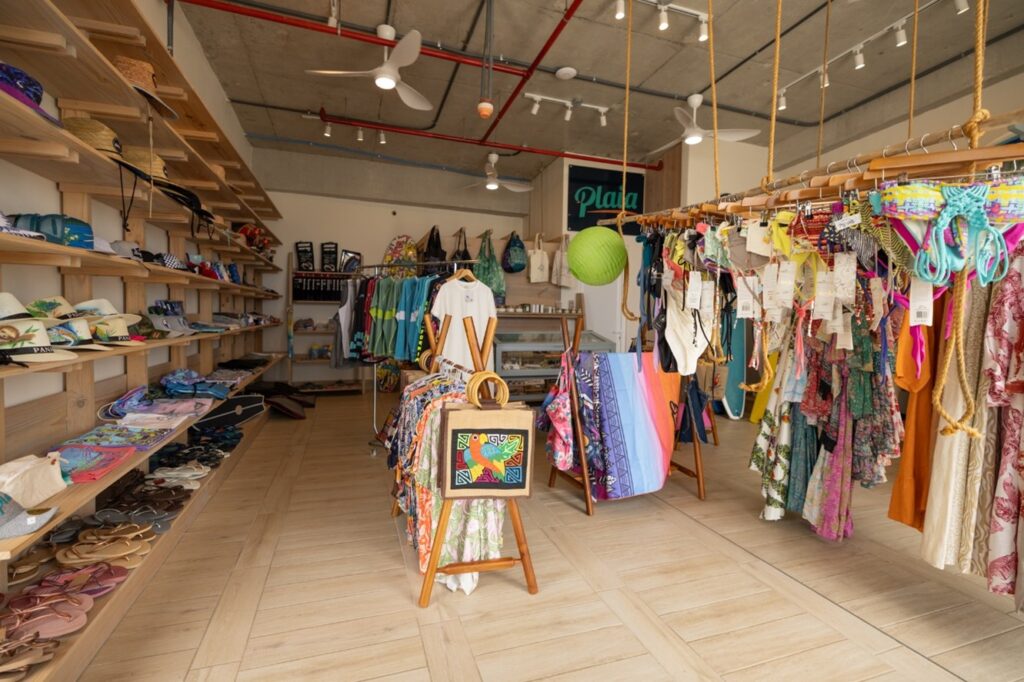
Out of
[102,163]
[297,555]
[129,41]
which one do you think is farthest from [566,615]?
[129,41]

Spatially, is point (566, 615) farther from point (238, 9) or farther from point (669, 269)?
point (238, 9)

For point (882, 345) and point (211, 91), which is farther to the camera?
point (211, 91)

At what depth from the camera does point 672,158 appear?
698 cm

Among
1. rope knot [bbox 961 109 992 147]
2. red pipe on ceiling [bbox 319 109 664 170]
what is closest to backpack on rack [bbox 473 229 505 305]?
red pipe on ceiling [bbox 319 109 664 170]

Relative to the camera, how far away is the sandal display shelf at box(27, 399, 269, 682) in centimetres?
146

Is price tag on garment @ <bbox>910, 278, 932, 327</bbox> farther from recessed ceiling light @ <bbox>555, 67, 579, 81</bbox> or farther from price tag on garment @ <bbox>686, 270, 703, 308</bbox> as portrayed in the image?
recessed ceiling light @ <bbox>555, 67, 579, 81</bbox>

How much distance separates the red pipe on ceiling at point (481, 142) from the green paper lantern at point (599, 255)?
379 cm

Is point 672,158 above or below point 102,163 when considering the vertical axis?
above

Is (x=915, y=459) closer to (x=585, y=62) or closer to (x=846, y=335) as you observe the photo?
(x=846, y=335)

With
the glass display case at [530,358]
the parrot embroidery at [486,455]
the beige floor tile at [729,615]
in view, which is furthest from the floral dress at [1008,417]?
the glass display case at [530,358]

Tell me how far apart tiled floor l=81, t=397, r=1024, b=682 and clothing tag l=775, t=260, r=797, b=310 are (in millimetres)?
1370

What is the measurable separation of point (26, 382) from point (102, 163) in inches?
40.2

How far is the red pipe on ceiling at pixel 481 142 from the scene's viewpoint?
5941 millimetres

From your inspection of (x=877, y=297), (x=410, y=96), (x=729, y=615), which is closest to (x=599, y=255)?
(x=877, y=297)
